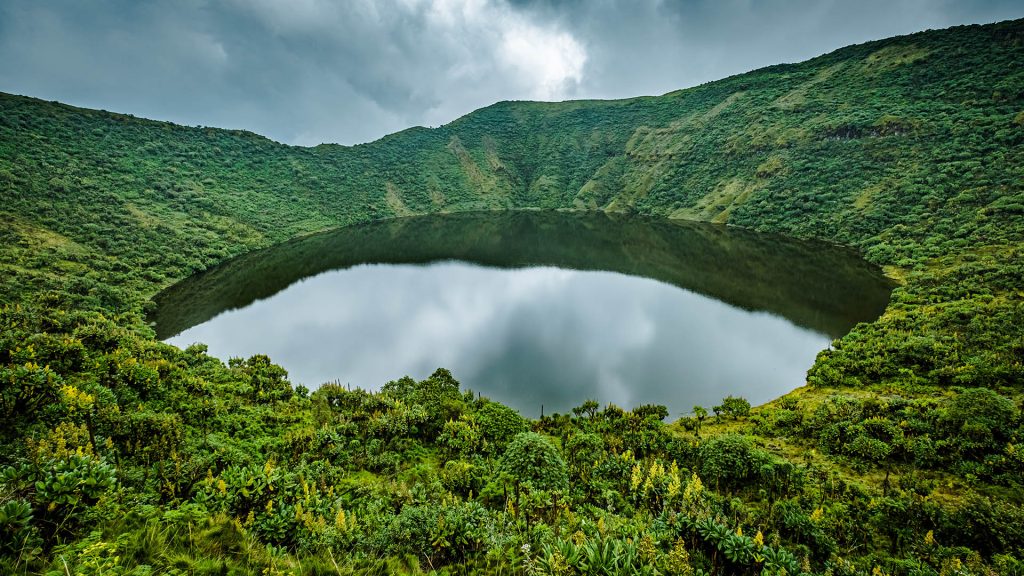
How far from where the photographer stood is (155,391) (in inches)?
802

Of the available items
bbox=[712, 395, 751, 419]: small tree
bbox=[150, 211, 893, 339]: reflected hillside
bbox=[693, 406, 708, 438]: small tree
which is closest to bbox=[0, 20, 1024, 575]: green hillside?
bbox=[712, 395, 751, 419]: small tree

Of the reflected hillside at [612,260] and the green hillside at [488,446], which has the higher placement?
the reflected hillside at [612,260]

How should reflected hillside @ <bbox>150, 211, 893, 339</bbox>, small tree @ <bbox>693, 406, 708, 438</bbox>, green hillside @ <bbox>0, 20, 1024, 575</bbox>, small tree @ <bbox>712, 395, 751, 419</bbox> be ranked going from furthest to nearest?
1. reflected hillside @ <bbox>150, 211, 893, 339</bbox>
2. small tree @ <bbox>712, 395, 751, 419</bbox>
3. small tree @ <bbox>693, 406, 708, 438</bbox>
4. green hillside @ <bbox>0, 20, 1024, 575</bbox>

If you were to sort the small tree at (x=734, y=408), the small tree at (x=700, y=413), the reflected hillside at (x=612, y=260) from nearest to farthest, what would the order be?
the small tree at (x=700, y=413)
the small tree at (x=734, y=408)
the reflected hillside at (x=612, y=260)

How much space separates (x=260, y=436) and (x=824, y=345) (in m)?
44.2

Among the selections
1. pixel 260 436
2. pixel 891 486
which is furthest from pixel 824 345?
pixel 260 436

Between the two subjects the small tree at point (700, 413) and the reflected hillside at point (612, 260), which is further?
the reflected hillside at point (612, 260)

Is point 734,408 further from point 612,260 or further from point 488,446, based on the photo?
point 612,260

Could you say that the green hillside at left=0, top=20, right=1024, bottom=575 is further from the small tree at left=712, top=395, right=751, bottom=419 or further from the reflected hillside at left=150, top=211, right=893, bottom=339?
the reflected hillside at left=150, top=211, right=893, bottom=339

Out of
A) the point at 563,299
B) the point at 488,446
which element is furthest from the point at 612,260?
the point at 488,446

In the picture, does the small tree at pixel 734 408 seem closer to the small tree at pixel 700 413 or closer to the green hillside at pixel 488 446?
the green hillside at pixel 488 446

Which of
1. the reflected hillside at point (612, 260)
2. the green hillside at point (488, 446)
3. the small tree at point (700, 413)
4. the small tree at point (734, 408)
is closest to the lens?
the green hillside at point (488, 446)

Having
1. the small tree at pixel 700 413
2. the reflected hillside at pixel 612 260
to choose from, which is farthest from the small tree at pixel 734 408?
the reflected hillside at pixel 612 260

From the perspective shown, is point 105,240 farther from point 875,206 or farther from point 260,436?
point 875,206
